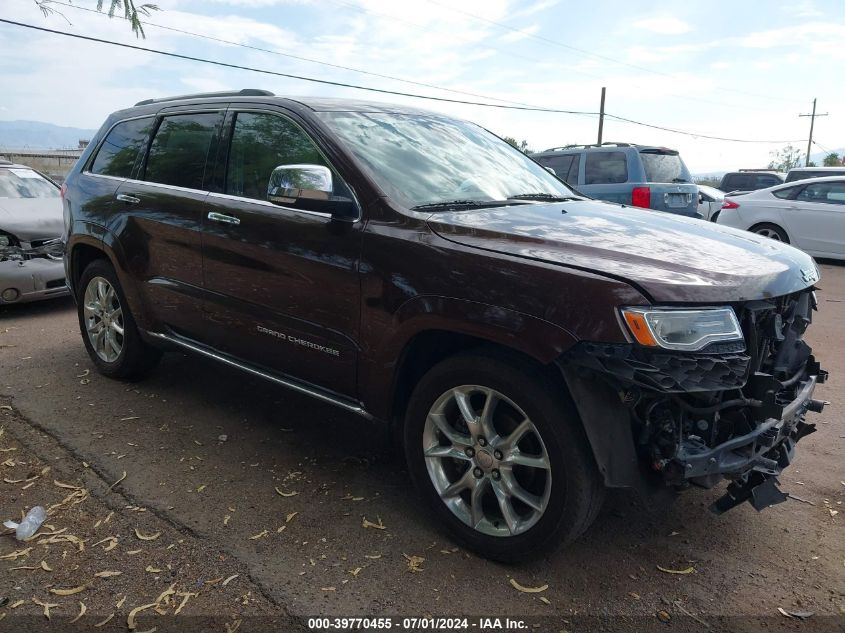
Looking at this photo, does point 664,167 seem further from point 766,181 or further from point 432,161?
point 766,181

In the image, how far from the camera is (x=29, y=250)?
7.09m

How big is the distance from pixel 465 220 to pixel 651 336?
39.0 inches

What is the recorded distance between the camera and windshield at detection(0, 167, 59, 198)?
313 inches

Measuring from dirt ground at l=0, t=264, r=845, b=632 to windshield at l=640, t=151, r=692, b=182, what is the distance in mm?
6282

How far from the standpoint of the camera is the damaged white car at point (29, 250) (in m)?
6.88

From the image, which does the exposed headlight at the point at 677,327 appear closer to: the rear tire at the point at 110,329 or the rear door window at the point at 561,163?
the rear tire at the point at 110,329

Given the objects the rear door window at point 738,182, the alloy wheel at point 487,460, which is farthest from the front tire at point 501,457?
the rear door window at point 738,182

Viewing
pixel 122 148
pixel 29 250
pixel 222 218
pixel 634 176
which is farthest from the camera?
pixel 634 176

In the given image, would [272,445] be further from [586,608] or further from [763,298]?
[763,298]

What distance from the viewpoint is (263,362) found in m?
Result: 3.63

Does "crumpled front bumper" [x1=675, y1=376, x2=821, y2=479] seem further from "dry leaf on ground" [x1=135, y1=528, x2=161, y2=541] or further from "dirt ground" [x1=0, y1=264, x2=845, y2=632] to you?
"dry leaf on ground" [x1=135, y1=528, x2=161, y2=541]

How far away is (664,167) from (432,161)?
25.4 feet

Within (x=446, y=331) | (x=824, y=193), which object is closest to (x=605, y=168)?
(x=824, y=193)

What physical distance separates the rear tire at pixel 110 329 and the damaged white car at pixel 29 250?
95.9 inches
